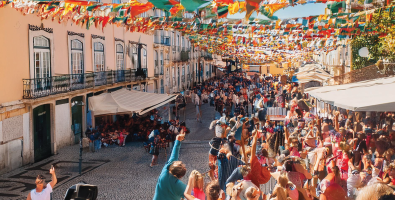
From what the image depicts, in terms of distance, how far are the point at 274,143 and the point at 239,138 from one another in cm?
95

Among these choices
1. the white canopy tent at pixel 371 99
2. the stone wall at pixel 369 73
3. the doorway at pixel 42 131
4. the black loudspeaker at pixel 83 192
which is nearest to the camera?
the black loudspeaker at pixel 83 192

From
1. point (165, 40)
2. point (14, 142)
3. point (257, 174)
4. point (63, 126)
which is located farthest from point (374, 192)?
point (165, 40)

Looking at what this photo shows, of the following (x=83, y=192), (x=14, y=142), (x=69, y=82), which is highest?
(x=69, y=82)

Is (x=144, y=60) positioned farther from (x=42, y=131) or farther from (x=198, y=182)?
(x=198, y=182)

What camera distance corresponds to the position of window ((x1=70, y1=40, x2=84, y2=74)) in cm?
1750

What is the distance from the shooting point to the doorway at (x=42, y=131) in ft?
46.4

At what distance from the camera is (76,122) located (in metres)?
17.7

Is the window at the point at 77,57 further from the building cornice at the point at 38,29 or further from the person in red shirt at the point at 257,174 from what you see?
the person in red shirt at the point at 257,174

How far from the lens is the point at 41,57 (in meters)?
14.9

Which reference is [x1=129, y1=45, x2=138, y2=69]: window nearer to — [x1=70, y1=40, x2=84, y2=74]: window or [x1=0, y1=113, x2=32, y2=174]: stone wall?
[x1=70, y1=40, x2=84, y2=74]: window

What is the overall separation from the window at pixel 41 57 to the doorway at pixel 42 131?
48.8 inches

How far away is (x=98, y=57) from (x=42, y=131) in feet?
21.6

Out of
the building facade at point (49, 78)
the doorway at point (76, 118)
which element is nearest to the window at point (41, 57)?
the building facade at point (49, 78)

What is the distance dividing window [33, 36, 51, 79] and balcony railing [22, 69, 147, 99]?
1.22 feet
